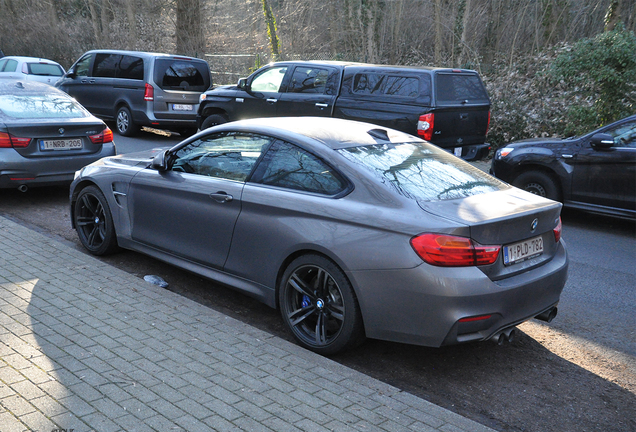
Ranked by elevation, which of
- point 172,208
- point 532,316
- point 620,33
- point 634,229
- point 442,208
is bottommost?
point 634,229

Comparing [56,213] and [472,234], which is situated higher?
[472,234]

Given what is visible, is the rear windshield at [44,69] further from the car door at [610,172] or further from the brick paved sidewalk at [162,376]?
the car door at [610,172]

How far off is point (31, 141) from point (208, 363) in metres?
5.49

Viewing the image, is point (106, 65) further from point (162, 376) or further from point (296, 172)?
point (162, 376)

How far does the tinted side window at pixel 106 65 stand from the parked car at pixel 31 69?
15.1 feet

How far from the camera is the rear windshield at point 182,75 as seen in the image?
14516mm

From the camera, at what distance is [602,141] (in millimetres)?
8070

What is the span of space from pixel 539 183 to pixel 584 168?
720 mm

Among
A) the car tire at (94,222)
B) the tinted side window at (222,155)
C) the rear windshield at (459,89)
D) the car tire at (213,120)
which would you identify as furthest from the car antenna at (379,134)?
the car tire at (213,120)

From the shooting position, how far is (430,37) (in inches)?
912

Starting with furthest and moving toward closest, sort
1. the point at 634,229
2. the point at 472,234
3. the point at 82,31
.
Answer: the point at 82,31
the point at 634,229
the point at 472,234

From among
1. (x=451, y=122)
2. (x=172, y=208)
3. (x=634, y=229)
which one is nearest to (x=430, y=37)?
(x=451, y=122)

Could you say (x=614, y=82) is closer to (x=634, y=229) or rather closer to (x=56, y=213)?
(x=634, y=229)

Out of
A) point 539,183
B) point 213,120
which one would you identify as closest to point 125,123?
point 213,120
